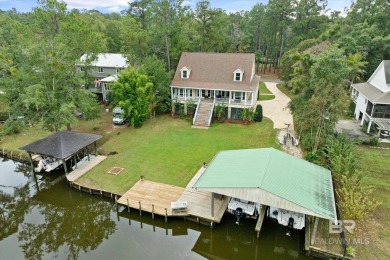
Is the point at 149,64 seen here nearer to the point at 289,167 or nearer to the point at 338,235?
the point at 289,167

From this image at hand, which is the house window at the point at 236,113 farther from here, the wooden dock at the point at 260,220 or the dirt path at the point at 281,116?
the wooden dock at the point at 260,220

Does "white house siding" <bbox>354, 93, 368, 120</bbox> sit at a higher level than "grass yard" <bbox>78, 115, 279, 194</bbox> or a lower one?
higher

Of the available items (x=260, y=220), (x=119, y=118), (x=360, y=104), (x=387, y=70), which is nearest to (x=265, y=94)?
(x=360, y=104)

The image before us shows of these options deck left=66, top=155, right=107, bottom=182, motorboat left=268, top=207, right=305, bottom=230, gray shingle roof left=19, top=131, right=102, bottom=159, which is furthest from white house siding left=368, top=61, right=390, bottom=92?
gray shingle roof left=19, top=131, right=102, bottom=159

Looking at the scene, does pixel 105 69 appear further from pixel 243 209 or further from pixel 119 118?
pixel 243 209

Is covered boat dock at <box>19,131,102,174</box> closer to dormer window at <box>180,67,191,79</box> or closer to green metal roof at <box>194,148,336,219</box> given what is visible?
green metal roof at <box>194,148,336,219</box>

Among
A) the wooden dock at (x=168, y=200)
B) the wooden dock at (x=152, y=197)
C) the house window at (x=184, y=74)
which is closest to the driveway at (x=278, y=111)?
the house window at (x=184, y=74)
